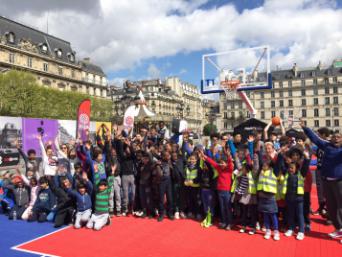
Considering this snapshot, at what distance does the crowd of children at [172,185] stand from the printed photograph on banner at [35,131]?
9.78 meters

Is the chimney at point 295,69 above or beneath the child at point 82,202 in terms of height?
above

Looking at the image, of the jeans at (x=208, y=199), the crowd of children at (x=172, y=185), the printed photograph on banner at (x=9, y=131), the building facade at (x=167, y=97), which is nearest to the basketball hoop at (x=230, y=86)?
the crowd of children at (x=172, y=185)

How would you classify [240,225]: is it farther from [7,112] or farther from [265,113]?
[265,113]

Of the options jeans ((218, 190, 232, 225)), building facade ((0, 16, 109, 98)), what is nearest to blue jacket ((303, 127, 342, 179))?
jeans ((218, 190, 232, 225))

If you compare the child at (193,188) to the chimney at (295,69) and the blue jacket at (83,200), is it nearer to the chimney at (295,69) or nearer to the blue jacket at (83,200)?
the blue jacket at (83,200)

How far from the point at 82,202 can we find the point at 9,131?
487 inches

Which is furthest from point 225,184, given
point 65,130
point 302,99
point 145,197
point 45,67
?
point 302,99

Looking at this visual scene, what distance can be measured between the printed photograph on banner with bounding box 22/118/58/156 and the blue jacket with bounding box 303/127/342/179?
15244mm

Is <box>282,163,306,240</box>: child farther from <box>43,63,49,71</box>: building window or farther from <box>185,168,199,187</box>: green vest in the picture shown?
<box>43,63,49,71</box>: building window

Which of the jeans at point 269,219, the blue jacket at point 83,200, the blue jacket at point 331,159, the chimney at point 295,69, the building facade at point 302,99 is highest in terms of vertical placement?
the chimney at point 295,69

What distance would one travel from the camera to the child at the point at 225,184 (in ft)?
20.9

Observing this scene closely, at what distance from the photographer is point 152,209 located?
24.6ft

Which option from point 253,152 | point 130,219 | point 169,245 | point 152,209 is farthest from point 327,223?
point 130,219

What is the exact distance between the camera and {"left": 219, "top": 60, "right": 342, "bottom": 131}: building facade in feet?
228
